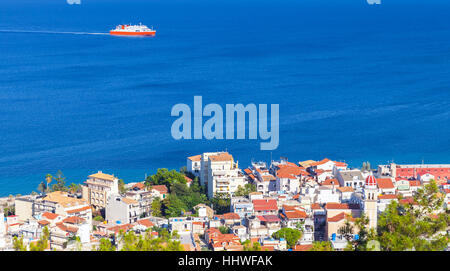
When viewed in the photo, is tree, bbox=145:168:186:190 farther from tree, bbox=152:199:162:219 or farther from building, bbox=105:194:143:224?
building, bbox=105:194:143:224

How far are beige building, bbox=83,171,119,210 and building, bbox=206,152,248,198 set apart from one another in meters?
2.12

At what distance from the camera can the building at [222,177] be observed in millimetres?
15062

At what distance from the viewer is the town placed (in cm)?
1191

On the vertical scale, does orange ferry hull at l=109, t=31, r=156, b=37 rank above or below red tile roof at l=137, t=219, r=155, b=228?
above

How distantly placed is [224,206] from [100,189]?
2772 mm

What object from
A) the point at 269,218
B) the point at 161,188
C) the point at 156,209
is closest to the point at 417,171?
the point at 269,218

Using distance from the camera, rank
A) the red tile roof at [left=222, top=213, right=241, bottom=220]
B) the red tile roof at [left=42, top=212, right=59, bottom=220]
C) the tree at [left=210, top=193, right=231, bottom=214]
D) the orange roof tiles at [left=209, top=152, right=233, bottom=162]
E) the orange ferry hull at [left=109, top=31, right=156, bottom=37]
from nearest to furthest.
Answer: the red tile roof at [left=222, top=213, right=241, bottom=220]
the red tile roof at [left=42, top=212, right=59, bottom=220]
the tree at [left=210, top=193, right=231, bottom=214]
the orange roof tiles at [left=209, top=152, right=233, bottom=162]
the orange ferry hull at [left=109, top=31, right=156, bottom=37]

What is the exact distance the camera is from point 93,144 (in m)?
22.4

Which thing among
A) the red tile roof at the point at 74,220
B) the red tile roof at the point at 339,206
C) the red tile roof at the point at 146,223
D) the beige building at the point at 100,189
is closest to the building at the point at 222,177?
the beige building at the point at 100,189

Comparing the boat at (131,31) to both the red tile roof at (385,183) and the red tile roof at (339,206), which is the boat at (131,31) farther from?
the red tile roof at (339,206)

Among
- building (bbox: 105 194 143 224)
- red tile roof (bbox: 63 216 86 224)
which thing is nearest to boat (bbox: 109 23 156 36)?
building (bbox: 105 194 143 224)

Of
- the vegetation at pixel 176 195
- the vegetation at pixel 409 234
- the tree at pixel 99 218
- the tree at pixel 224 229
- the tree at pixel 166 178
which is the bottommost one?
the vegetation at pixel 409 234

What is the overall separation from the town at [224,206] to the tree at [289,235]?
18 mm

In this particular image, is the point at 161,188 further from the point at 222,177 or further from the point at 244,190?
the point at 244,190
